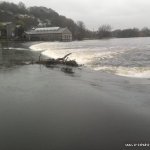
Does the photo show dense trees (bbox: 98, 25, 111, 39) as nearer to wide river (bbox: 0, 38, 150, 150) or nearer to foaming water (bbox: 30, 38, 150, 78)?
foaming water (bbox: 30, 38, 150, 78)

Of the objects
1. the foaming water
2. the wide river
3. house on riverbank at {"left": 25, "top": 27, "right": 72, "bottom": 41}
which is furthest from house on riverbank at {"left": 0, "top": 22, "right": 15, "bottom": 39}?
the wide river

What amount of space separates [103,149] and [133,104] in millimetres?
4837

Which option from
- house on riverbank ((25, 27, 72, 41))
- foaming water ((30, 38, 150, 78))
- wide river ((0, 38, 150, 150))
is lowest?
wide river ((0, 38, 150, 150))

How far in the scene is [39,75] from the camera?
21094 millimetres

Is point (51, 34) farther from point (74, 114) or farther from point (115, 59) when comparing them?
point (74, 114)

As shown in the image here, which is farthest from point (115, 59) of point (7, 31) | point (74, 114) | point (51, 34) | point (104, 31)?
point (104, 31)

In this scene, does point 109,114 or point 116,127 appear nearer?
point 116,127

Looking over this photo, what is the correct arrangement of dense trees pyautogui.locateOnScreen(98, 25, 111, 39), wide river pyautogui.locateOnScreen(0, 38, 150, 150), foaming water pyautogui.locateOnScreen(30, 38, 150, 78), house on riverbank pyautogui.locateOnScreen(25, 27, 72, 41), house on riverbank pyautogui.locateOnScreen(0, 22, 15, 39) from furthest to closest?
dense trees pyautogui.locateOnScreen(98, 25, 111, 39), house on riverbank pyautogui.locateOnScreen(25, 27, 72, 41), house on riverbank pyautogui.locateOnScreen(0, 22, 15, 39), foaming water pyautogui.locateOnScreen(30, 38, 150, 78), wide river pyautogui.locateOnScreen(0, 38, 150, 150)

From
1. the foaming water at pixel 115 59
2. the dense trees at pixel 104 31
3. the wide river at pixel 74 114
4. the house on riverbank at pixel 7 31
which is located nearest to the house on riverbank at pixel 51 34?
the house on riverbank at pixel 7 31

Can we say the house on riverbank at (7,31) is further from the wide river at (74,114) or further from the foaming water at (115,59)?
the wide river at (74,114)

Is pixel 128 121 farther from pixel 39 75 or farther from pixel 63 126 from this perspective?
pixel 39 75

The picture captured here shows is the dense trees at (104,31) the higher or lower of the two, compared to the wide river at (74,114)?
higher

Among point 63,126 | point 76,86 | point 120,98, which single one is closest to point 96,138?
point 63,126

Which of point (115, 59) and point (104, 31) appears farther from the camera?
point (104, 31)
